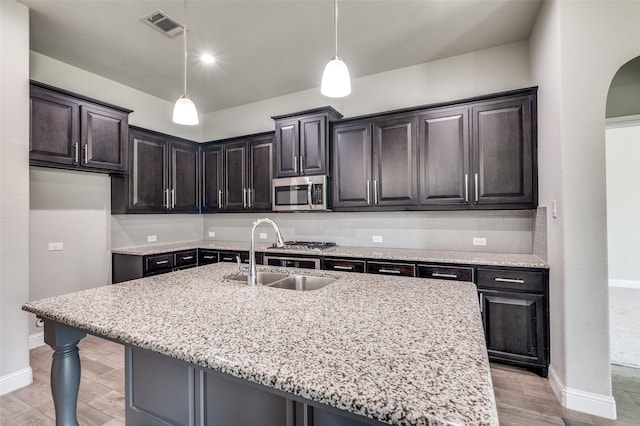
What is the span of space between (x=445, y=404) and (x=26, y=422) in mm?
2703

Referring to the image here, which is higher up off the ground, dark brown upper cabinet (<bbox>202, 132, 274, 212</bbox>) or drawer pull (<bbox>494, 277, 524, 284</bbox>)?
dark brown upper cabinet (<bbox>202, 132, 274, 212</bbox>)

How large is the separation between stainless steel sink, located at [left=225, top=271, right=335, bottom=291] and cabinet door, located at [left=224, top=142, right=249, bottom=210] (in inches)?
89.2

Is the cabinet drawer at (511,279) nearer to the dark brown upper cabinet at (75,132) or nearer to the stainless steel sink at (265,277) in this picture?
the stainless steel sink at (265,277)

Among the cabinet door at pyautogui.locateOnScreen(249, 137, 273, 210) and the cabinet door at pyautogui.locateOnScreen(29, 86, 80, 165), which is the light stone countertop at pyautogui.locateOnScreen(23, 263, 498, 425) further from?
the cabinet door at pyautogui.locateOnScreen(249, 137, 273, 210)

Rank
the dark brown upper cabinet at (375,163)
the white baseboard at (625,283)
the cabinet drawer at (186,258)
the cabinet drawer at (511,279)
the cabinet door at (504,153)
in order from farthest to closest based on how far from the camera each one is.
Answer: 1. the white baseboard at (625,283)
2. the cabinet drawer at (186,258)
3. the dark brown upper cabinet at (375,163)
4. the cabinet door at (504,153)
5. the cabinet drawer at (511,279)

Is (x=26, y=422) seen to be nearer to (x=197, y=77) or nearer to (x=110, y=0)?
(x=110, y=0)

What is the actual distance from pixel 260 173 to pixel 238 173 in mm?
374

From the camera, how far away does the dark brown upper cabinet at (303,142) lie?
11.5 ft

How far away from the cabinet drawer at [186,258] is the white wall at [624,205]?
6.23 metres

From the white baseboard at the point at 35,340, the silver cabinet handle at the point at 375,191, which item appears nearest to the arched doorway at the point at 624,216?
the silver cabinet handle at the point at 375,191

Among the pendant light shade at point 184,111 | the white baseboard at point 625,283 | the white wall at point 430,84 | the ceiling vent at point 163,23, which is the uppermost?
the ceiling vent at point 163,23


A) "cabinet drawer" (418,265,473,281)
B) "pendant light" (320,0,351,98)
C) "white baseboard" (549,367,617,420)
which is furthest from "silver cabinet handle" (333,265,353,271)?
"pendant light" (320,0,351,98)

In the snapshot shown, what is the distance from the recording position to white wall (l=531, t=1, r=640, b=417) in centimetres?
197

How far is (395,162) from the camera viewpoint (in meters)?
3.22
